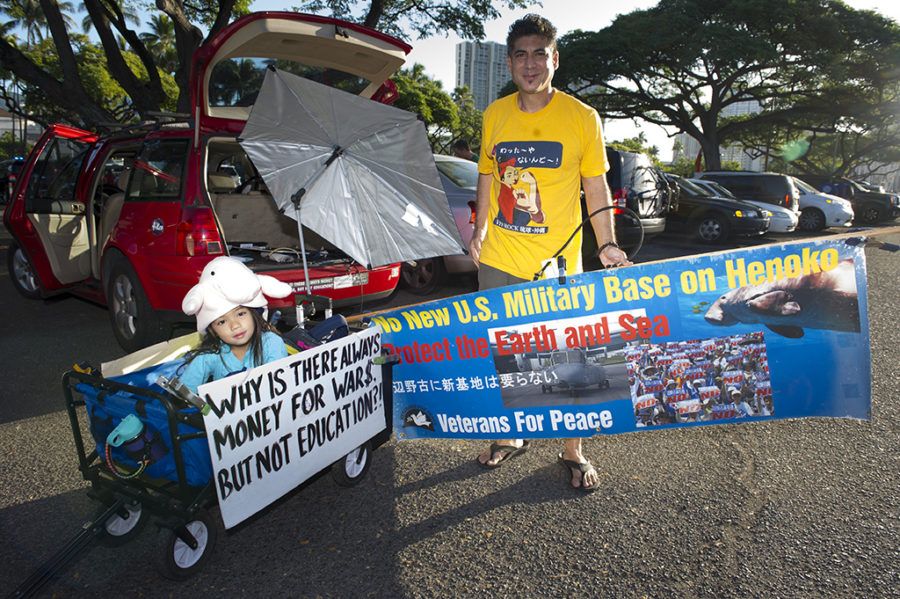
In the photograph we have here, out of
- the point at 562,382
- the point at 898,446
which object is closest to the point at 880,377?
the point at 898,446

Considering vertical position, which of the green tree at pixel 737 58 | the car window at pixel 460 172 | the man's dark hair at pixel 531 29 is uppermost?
the green tree at pixel 737 58

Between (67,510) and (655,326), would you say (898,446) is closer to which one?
(655,326)

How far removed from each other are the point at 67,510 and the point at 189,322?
2.04 metres

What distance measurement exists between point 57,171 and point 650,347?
6.25 m

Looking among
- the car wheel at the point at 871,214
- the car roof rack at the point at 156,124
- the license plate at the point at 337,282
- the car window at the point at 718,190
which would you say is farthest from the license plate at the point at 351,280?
the car wheel at the point at 871,214

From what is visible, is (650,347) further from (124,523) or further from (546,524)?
(124,523)

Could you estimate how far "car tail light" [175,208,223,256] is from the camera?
4.52m

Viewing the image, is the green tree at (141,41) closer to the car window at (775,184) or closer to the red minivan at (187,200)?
the red minivan at (187,200)

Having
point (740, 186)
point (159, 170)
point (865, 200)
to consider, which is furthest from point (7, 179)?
point (865, 200)

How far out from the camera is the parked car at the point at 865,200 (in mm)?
21828

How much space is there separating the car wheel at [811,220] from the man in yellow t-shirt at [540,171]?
697 inches

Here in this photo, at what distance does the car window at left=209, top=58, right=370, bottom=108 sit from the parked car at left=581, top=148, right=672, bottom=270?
4380 millimetres

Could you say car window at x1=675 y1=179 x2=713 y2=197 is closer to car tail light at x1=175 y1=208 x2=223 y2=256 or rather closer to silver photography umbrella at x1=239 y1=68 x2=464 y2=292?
silver photography umbrella at x1=239 y1=68 x2=464 y2=292

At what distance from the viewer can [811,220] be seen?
18.1 m
